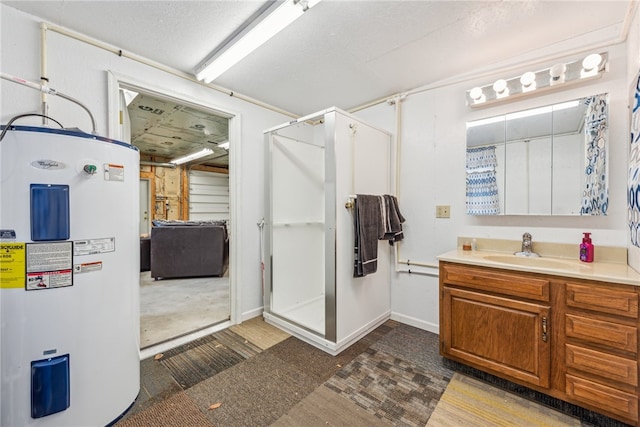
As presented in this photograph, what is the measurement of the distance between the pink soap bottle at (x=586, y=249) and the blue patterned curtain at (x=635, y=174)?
200 millimetres

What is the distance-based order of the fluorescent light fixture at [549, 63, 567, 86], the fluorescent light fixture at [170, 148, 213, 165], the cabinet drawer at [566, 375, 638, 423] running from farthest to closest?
the fluorescent light fixture at [170, 148, 213, 165] → the fluorescent light fixture at [549, 63, 567, 86] → the cabinet drawer at [566, 375, 638, 423]

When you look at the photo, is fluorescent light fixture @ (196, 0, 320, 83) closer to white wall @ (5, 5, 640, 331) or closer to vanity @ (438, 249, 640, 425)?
white wall @ (5, 5, 640, 331)

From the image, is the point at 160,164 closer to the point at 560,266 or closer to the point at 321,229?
the point at 321,229

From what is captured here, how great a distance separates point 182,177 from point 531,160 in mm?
8220

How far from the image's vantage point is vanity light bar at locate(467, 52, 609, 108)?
1.74m

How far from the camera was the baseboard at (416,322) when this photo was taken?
8.18 feet

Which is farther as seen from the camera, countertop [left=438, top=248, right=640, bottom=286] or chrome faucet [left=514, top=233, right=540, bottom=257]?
chrome faucet [left=514, top=233, right=540, bottom=257]

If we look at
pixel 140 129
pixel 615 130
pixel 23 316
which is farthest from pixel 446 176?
pixel 140 129

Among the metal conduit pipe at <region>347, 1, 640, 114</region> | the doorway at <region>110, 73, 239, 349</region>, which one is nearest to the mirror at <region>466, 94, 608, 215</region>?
the metal conduit pipe at <region>347, 1, 640, 114</region>

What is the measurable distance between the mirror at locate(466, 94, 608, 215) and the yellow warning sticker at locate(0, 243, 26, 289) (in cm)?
292

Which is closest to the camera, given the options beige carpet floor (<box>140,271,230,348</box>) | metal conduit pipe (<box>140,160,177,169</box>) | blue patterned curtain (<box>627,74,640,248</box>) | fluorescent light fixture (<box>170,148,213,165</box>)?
blue patterned curtain (<box>627,74,640,248</box>)

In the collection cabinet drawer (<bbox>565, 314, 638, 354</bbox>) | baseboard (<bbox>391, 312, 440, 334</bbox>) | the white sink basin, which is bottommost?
baseboard (<bbox>391, 312, 440, 334</bbox>)

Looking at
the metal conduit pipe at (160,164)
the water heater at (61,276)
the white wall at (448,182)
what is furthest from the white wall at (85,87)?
the metal conduit pipe at (160,164)

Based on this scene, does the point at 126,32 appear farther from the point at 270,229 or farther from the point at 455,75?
the point at 455,75
